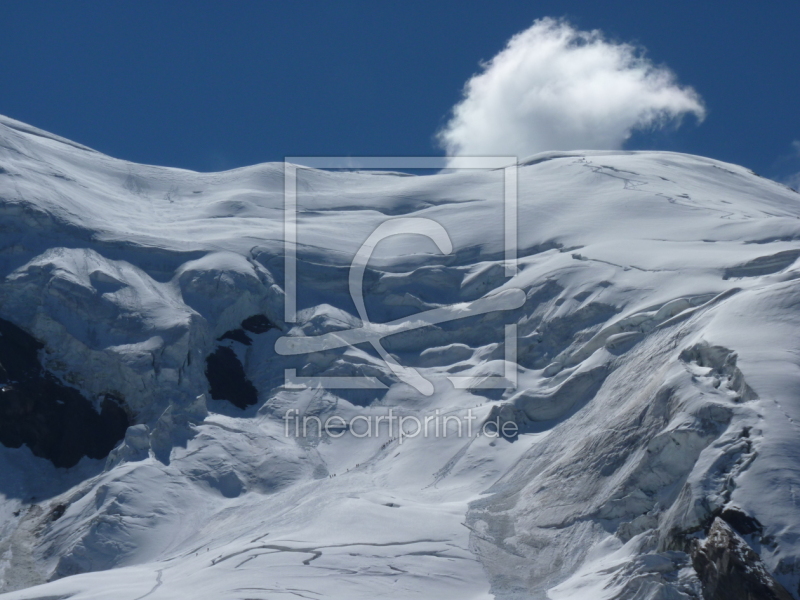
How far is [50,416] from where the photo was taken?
3694 centimetres

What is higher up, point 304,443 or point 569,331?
point 569,331

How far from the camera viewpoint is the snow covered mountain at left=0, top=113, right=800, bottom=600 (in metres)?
23.8

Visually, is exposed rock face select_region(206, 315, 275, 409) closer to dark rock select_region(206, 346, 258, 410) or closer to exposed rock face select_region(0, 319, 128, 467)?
dark rock select_region(206, 346, 258, 410)

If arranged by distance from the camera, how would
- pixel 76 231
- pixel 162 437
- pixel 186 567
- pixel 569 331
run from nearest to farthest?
pixel 186 567 → pixel 162 437 → pixel 569 331 → pixel 76 231

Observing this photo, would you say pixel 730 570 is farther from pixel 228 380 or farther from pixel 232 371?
pixel 232 371

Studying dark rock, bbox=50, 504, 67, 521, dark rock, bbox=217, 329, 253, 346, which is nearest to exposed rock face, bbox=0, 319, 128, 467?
dark rock, bbox=50, 504, 67, 521

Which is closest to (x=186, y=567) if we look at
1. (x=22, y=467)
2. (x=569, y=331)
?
(x=22, y=467)

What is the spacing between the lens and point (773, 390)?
24.2 meters

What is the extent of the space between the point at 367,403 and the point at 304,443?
10.3ft

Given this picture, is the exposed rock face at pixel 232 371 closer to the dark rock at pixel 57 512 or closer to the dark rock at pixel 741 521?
the dark rock at pixel 57 512

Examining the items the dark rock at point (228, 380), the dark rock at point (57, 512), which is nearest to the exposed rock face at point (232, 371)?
the dark rock at point (228, 380)

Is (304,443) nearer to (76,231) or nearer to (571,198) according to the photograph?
(76,231)

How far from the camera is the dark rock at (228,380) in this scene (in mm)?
38188

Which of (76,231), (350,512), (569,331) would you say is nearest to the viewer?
(350,512)
